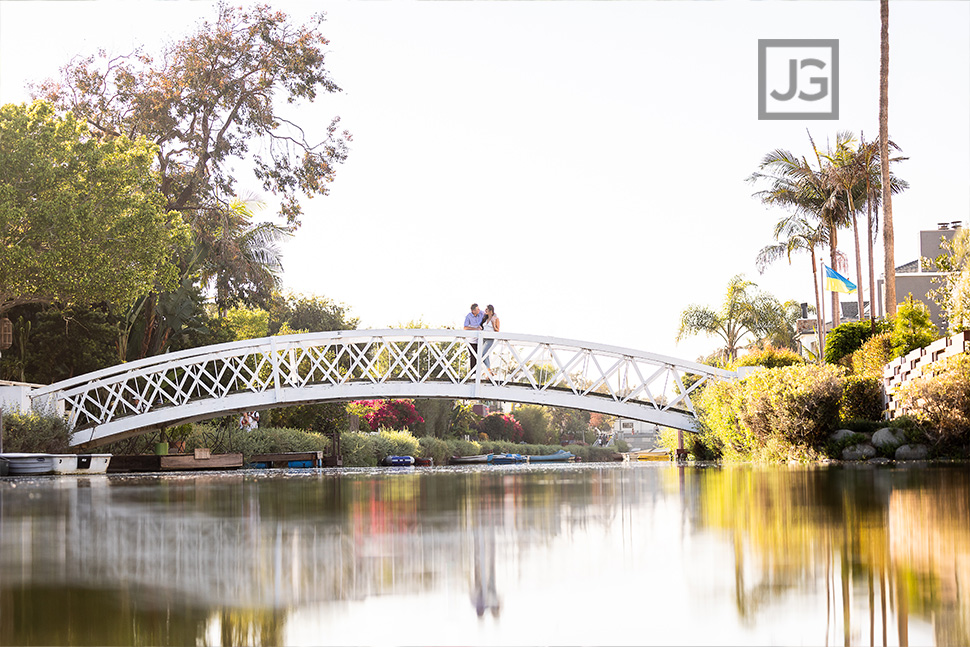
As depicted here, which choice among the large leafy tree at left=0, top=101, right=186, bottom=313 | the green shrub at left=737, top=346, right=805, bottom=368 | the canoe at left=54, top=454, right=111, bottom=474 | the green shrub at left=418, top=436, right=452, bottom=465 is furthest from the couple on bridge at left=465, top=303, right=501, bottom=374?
the green shrub at left=418, top=436, right=452, bottom=465

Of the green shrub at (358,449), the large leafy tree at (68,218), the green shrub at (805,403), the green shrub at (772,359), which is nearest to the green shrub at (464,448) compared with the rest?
the green shrub at (358,449)

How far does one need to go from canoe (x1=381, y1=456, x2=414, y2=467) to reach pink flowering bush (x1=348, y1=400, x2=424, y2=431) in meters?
7.40

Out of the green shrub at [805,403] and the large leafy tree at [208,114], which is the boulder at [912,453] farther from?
the large leafy tree at [208,114]

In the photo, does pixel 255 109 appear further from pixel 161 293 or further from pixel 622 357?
pixel 622 357

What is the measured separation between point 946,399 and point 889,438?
1.07 metres

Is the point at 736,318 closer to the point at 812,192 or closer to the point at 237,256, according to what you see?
the point at 812,192

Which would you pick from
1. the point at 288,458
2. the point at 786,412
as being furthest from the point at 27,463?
the point at 786,412

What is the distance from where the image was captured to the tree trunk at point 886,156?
22.6 m

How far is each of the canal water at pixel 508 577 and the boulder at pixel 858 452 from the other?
7611 millimetres

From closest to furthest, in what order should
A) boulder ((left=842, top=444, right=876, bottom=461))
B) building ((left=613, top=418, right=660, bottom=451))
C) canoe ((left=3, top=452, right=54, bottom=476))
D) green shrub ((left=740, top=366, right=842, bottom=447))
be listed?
boulder ((left=842, top=444, right=876, bottom=461)) → green shrub ((left=740, top=366, right=842, bottom=447)) → canoe ((left=3, top=452, right=54, bottom=476)) → building ((left=613, top=418, right=660, bottom=451))

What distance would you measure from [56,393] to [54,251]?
443 cm

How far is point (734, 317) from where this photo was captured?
43.1m

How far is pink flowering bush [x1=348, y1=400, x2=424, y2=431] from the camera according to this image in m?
40.0

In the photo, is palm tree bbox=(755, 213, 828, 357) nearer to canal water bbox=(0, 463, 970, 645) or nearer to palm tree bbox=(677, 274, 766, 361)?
palm tree bbox=(677, 274, 766, 361)
